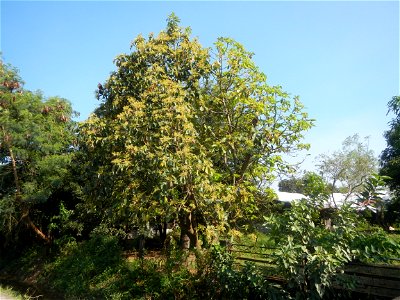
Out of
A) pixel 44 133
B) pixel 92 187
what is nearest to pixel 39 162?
pixel 44 133

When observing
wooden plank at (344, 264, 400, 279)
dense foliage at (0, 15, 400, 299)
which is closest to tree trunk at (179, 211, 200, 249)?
dense foliage at (0, 15, 400, 299)

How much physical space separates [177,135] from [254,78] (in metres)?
3.60

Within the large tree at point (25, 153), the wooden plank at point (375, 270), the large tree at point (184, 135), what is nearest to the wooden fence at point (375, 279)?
the wooden plank at point (375, 270)

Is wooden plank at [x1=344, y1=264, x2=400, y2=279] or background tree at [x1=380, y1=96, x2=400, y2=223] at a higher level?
background tree at [x1=380, y1=96, x2=400, y2=223]

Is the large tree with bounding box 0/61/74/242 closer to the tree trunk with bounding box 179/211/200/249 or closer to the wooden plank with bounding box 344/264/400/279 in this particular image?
the tree trunk with bounding box 179/211/200/249

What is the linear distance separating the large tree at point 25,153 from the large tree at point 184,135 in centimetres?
622

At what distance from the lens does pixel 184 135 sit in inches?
349

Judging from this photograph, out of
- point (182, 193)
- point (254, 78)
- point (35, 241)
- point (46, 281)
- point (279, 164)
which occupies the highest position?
point (254, 78)

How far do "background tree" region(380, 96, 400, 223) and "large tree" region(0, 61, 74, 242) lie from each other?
1880cm

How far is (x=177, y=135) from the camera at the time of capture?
8.45m

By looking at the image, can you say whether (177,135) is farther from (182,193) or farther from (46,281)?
(46,281)

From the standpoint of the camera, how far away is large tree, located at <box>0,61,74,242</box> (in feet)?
52.4

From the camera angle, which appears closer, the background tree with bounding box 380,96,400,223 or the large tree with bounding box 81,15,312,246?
the large tree with bounding box 81,15,312,246

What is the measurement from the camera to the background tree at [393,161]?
20.8 m
